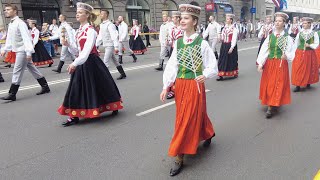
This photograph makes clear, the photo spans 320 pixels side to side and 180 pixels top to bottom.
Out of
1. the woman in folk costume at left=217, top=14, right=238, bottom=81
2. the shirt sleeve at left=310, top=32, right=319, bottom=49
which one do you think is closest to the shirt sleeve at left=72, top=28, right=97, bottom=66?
the woman in folk costume at left=217, top=14, right=238, bottom=81

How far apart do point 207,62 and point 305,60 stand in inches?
192

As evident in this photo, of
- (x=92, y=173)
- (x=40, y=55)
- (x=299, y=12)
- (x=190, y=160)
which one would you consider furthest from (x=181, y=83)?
(x=299, y=12)

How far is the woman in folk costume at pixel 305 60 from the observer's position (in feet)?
24.4

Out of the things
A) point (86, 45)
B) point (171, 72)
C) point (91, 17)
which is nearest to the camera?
point (171, 72)

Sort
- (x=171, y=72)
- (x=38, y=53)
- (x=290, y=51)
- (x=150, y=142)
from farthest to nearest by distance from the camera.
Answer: (x=38, y=53) < (x=290, y=51) < (x=150, y=142) < (x=171, y=72)

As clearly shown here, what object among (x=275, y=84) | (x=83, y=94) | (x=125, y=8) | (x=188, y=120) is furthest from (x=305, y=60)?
(x=125, y=8)

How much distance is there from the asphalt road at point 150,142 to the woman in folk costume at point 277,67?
290 mm

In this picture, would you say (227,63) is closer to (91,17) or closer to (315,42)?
(315,42)

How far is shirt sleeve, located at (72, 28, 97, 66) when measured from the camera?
483cm

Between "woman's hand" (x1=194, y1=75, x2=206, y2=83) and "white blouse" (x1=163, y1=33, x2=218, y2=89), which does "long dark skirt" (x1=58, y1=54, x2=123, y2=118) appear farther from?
"woman's hand" (x1=194, y1=75, x2=206, y2=83)

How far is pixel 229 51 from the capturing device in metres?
8.89

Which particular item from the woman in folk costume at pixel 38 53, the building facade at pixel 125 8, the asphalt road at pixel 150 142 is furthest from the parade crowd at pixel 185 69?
the building facade at pixel 125 8

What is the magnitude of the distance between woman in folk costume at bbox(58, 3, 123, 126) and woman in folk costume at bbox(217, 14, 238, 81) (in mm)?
4539

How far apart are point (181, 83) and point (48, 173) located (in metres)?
1.83
